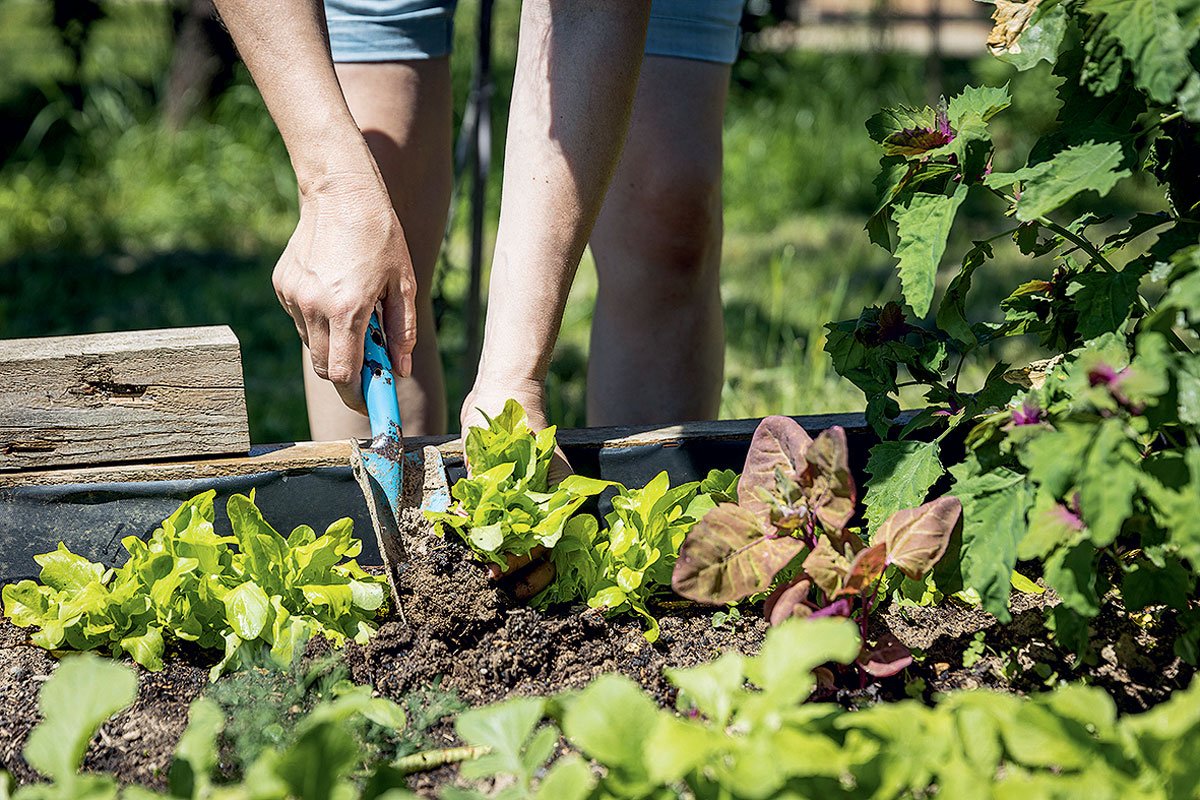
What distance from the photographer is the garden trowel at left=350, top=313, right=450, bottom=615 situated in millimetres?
1490

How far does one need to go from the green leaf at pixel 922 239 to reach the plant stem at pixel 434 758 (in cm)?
63

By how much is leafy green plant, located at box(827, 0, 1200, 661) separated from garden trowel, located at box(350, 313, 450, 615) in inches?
21.8

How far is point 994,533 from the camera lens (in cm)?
111

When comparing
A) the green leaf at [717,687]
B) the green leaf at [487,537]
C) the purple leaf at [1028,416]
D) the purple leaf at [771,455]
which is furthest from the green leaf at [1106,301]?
the green leaf at [487,537]

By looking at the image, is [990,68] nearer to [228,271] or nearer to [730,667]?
[228,271]

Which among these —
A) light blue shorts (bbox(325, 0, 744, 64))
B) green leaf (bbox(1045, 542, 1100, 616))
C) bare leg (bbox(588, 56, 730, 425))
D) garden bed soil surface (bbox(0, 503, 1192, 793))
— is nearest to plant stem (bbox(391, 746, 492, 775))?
garden bed soil surface (bbox(0, 503, 1192, 793))

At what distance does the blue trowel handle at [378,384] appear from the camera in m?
1.51

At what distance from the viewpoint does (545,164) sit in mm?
1527

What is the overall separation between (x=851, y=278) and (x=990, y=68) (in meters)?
3.06

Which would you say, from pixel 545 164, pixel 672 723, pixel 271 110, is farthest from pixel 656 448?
pixel 672 723

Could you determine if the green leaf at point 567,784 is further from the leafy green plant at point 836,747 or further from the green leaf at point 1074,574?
the green leaf at point 1074,574

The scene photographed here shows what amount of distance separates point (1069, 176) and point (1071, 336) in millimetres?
297

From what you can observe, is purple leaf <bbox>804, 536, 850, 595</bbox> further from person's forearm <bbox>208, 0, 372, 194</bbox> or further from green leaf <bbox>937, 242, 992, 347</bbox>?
person's forearm <bbox>208, 0, 372, 194</bbox>

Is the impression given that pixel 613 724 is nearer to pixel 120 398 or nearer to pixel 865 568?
pixel 865 568
